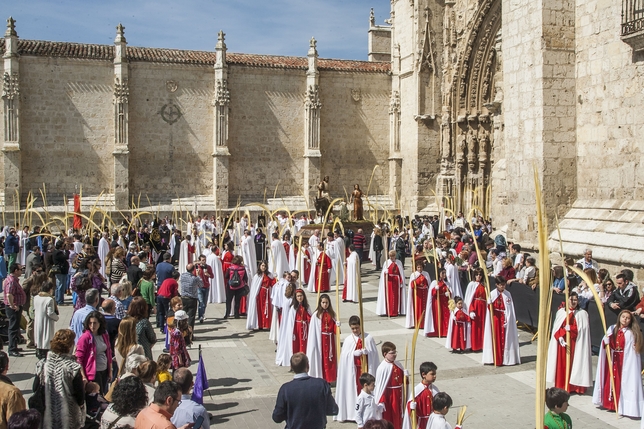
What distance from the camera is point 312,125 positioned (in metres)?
33.2

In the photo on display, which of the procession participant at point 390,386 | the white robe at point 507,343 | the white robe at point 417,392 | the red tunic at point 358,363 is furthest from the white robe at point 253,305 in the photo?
the white robe at point 417,392

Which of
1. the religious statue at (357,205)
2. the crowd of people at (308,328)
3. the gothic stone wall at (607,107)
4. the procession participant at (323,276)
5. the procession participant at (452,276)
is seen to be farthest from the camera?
the religious statue at (357,205)

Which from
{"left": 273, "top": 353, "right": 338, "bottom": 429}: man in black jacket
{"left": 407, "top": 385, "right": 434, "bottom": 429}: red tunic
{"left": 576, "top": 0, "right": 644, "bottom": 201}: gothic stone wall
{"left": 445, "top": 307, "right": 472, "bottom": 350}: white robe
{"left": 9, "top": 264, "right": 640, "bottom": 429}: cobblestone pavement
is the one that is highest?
{"left": 576, "top": 0, "right": 644, "bottom": 201}: gothic stone wall

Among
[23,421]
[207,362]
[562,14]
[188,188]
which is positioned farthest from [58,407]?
[188,188]

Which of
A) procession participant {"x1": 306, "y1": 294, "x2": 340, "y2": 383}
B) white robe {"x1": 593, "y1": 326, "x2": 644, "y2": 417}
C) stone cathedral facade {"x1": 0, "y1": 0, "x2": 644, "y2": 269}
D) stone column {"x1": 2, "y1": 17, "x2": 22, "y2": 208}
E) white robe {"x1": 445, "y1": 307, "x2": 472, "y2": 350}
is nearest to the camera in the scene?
white robe {"x1": 593, "y1": 326, "x2": 644, "y2": 417}

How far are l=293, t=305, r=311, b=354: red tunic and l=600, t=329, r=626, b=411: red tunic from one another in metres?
4.19

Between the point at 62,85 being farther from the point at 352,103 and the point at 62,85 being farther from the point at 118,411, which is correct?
the point at 118,411

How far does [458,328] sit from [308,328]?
2617 mm

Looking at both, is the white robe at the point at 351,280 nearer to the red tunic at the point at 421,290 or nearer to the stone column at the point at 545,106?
the red tunic at the point at 421,290

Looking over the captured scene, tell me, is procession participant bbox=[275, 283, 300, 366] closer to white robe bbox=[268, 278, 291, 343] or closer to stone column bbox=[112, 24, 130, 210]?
white robe bbox=[268, 278, 291, 343]

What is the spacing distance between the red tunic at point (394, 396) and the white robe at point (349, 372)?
2.78 feet

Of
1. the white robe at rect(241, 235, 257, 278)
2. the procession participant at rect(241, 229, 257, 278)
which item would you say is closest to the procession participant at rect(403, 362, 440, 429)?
the procession participant at rect(241, 229, 257, 278)

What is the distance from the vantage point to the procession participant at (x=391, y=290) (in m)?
14.0

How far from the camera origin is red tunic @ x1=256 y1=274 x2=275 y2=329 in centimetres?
1277
